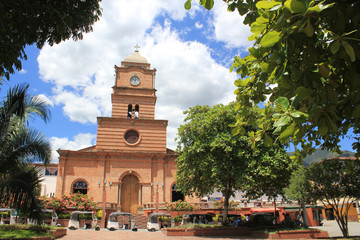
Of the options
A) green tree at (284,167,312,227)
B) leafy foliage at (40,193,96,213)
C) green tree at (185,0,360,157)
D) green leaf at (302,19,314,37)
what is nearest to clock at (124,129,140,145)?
leafy foliage at (40,193,96,213)

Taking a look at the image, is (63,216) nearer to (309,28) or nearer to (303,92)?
(303,92)

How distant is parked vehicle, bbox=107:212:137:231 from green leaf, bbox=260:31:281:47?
21771 mm

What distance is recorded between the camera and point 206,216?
23969 millimetres

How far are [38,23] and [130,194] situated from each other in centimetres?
2441

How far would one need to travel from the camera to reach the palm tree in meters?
9.62

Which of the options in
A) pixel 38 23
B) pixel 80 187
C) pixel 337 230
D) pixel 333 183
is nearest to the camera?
pixel 38 23

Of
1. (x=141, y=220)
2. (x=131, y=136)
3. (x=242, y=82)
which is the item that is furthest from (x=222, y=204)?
(x=242, y=82)

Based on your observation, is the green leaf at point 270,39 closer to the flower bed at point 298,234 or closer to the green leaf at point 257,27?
the green leaf at point 257,27

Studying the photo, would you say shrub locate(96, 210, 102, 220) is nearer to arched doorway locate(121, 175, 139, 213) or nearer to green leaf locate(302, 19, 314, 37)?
arched doorway locate(121, 175, 139, 213)

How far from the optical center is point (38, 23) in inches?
282

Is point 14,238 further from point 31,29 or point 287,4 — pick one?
point 287,4

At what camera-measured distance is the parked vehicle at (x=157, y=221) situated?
21969mm

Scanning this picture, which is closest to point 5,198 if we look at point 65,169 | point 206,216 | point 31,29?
point 31,29

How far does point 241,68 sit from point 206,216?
73.3ft
